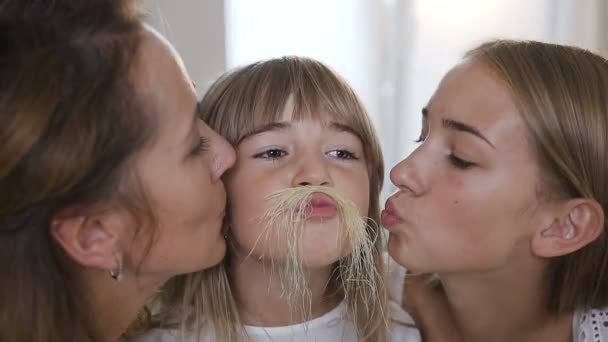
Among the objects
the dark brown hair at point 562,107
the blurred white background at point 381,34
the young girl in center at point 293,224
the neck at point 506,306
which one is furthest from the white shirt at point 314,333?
the blurred white background at point 381,34

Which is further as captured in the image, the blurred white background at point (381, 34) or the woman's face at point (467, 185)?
the blurred white background at point (381, 34)

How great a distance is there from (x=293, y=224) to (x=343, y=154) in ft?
0.52

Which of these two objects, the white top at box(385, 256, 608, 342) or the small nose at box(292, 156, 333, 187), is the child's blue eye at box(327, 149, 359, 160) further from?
the white top at box(385, 256, 608, 342)

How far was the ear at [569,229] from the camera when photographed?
1.06 metres

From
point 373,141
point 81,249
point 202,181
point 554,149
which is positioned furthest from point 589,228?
point 81,249

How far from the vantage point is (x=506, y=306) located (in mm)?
1210

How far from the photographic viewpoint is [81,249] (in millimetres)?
865

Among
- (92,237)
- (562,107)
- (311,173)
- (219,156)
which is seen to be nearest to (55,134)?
(92,237)

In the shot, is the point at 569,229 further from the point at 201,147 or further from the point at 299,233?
the point at 201,147

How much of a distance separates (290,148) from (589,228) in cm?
49

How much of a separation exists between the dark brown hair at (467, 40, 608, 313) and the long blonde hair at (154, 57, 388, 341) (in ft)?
0.78

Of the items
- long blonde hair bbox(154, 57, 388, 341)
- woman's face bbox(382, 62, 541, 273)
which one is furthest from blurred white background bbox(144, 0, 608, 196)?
woman's face bbox(382, 62, 541, 273)

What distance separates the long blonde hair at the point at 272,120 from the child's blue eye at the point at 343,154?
0.04m

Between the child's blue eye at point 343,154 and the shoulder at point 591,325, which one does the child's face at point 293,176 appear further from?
→ the shoulder at point 591,325
